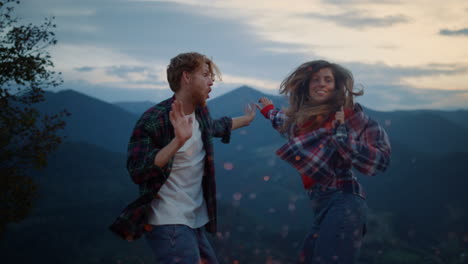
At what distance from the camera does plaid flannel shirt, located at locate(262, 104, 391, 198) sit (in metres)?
3.82

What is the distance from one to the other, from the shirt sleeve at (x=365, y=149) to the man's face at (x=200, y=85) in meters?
1.44

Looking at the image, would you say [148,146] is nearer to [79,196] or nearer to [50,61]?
[50,61]

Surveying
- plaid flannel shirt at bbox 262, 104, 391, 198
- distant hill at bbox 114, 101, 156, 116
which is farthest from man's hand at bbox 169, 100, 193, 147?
distant hill at bbox 114, 101, 156, 116

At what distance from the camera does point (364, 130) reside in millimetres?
4039

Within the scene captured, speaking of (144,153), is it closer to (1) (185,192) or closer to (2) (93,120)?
(1) (185,192)

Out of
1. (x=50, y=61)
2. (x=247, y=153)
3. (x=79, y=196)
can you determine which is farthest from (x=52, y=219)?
(x=247, y=153)

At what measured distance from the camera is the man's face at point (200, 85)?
353 cm

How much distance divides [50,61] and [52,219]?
49.4 m

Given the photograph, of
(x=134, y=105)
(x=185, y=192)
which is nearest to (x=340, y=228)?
(x=185, y=192)

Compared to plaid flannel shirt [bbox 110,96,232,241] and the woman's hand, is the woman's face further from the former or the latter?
plaid flannel shirt [bbox 110,96,232,241]

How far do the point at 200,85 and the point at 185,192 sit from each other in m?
1.02

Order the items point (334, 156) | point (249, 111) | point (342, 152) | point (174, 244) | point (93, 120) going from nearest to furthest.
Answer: point (174, 244) < point (342, 152) < point (334, 156) < point (249, 111) < point (93, 120)

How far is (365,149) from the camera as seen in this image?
3838mm

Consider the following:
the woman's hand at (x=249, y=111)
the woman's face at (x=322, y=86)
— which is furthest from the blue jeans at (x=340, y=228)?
the woman's hand at (x=249, y=111)
